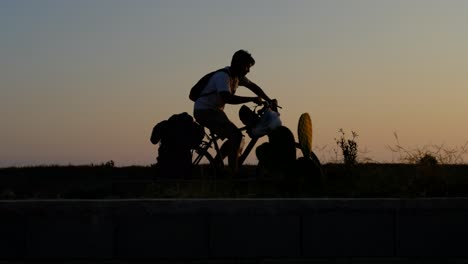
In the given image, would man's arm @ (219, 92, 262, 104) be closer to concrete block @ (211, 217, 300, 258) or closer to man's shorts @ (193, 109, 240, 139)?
man's shorts @ (193, 109, 240, 139)

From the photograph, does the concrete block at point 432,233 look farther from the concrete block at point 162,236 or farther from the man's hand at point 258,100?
the man's hand at point 258,100

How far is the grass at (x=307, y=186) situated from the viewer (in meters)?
7.49

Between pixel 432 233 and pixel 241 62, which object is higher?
pixel 241 62

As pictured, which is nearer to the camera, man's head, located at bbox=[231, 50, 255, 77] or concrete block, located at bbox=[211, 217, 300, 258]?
concrete block, located at bbox=[211, 217, 300, 258]

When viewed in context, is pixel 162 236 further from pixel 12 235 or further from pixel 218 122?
pixel 218 122

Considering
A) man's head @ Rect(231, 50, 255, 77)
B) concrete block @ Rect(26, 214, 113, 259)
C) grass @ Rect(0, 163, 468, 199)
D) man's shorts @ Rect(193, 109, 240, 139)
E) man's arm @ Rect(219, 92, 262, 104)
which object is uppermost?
man's head @ Rect(231, 50, 255, 77)

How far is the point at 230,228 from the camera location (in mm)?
6270

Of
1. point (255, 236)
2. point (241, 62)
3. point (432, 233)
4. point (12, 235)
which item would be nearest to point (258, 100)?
point (241, 62)

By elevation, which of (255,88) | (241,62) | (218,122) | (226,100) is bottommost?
(218,122)

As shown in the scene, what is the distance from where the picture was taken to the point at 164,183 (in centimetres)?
849

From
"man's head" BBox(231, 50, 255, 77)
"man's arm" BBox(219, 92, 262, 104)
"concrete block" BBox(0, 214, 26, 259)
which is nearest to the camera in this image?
"concrete block" BBox(0, 214, 26, 259)

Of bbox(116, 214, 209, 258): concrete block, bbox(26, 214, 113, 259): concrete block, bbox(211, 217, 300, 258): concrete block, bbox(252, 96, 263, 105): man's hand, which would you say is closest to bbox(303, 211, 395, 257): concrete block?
bbox(211, 217, 300, 258): concrete block

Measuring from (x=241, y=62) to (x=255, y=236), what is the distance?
3398mm

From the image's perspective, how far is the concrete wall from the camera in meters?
6.27
